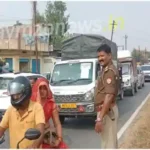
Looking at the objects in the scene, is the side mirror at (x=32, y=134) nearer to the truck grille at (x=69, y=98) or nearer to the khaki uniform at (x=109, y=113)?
the khaki uniform at (x=109, y=113)

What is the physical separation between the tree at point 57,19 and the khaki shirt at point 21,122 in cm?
5470

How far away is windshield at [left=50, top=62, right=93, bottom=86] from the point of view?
1059cm

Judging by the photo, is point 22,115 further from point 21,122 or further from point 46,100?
point 46,100

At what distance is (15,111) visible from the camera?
135 inches

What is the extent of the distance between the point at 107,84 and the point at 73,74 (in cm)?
561

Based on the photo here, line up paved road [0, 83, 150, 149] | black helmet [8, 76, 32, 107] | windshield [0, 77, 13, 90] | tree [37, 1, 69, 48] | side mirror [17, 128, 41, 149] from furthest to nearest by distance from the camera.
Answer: tree [37, 1, 69, 48] < windshield [0, 77, 13, 90] < paved road [0, 83, 150, 149] < black helmet [8, 76, 32, 107] < side mirror [17, 128, 41, 149]

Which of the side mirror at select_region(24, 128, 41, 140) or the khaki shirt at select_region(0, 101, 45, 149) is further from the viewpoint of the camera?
the khaki shirt at select_region(0, 101, 45, 149)

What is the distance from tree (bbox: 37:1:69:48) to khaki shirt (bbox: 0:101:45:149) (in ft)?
179

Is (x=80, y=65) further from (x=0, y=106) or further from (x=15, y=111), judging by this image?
(x=15, y=111)

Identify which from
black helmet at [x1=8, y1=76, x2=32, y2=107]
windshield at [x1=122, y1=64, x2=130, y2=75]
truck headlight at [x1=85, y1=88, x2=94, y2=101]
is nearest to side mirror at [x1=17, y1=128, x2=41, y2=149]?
black helmet at [x1=8, y1=76, x2=32, y2=107]

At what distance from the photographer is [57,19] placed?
6062cm

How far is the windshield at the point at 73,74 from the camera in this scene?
34.7 feet

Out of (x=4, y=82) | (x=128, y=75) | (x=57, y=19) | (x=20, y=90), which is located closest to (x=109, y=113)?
(x=20, y=90)

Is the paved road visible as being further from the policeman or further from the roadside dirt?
the policeman
